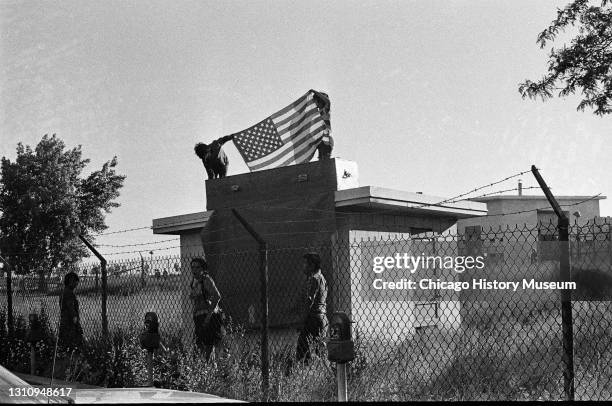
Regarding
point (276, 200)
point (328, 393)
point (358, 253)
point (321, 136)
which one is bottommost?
point (328, 393)

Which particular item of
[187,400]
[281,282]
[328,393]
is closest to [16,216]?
[281,282]

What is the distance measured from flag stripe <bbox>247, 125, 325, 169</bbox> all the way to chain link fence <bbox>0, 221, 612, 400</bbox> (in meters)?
1.59

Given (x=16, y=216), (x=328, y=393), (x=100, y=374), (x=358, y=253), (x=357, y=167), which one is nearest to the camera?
(x=328, y=393)

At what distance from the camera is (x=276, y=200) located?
11820 millimetres

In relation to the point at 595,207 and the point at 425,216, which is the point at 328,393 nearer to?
the point at 425,216

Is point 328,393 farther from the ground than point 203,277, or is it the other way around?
point 203,277

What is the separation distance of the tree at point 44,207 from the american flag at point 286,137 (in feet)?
80.3

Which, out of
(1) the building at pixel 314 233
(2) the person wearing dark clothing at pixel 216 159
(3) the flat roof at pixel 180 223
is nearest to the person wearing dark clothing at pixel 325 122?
(1) the building at pixel 314 233

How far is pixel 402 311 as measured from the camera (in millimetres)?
11414

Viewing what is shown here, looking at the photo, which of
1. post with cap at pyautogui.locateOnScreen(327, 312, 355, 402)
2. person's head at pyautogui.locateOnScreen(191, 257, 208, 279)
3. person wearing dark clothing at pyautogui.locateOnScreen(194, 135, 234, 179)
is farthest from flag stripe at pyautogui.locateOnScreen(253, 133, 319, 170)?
post with cap at pyautogui.locateOnScreen(327, 312, 355, 402)

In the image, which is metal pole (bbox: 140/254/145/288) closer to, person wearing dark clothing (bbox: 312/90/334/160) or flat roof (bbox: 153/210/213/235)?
flat roof (bbox: 153/210/213/235)

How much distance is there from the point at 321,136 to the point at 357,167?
2.69ft

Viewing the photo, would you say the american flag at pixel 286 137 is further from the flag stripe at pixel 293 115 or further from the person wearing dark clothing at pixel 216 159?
the person wearing dark clothing at pixel 216 159

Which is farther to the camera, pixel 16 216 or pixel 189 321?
pixel 16 216
